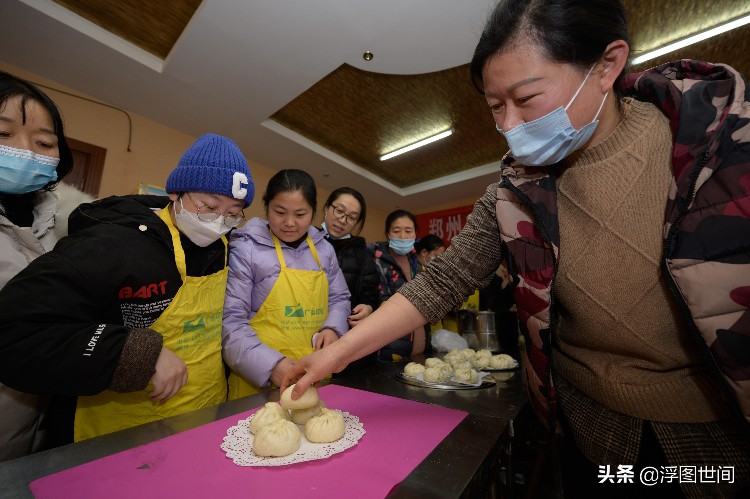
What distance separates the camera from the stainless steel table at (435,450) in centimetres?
77

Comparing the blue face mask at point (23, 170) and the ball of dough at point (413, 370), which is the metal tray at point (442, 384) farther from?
the blue face mask at point (23, 170)

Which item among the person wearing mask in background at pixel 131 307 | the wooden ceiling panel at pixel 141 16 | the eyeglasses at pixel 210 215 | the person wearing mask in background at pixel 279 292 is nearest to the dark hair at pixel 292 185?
the person wearing mask in background at pixel 279 292

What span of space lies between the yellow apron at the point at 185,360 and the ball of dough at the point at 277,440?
0.53 m

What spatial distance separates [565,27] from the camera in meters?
0.86

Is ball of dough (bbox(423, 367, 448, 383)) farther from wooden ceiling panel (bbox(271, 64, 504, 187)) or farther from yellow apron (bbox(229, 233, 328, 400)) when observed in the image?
wooden ceiling panel (bbox(271, 64, 504, 187))

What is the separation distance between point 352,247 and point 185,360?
5.39 ft

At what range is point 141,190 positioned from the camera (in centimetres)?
452

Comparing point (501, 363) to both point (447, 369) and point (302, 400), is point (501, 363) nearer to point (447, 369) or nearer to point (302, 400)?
point (447, 369)

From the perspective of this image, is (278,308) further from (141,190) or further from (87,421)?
(141,190)

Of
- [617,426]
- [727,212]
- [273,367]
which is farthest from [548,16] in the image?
[273,367]

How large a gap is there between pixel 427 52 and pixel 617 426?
137 inches

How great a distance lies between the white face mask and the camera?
141 centimetres

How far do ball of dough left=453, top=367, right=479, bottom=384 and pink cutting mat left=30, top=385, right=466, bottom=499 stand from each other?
0.61 m

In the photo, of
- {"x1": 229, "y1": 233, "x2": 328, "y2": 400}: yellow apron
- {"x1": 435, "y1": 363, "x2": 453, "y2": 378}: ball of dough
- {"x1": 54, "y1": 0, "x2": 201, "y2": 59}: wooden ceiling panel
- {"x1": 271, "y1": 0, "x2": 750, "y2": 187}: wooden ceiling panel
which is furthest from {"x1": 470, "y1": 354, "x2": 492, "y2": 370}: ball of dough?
{"x1": 54, "y1": 0, "x2": 201, "y2": 59}: wooden ceiling panel
